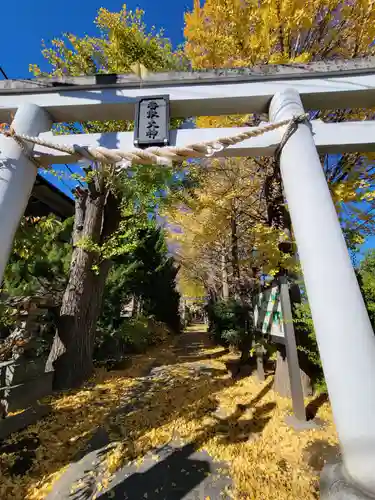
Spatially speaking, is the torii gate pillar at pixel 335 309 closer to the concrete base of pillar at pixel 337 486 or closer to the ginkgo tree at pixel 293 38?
the concrete base of pillar at pixel 337 486

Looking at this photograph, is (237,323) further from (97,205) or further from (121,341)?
(97,205)

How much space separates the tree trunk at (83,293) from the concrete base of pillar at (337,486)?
6134mm

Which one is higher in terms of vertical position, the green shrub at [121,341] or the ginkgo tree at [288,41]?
the ginkgo tree at [288,41]

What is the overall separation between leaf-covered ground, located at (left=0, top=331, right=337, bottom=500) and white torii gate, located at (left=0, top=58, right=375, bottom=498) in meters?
2.38

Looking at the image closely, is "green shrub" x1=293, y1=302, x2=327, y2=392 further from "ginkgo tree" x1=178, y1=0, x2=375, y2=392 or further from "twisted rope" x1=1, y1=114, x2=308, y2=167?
"twisted rope" x1=1, y1=114, x2=308, y2=167

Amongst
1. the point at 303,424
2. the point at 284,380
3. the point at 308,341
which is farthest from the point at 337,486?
the point at 284,380

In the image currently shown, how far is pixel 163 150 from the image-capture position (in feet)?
6.76

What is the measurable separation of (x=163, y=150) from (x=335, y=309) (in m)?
1.73

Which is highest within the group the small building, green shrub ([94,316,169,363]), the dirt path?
the small building

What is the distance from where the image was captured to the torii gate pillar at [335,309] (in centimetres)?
146

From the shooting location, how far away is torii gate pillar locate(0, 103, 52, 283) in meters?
2.15

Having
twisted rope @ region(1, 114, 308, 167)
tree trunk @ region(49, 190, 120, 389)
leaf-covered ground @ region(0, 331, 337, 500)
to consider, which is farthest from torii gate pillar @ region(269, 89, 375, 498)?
tree trunk @ region(49, 190, 120, 389)

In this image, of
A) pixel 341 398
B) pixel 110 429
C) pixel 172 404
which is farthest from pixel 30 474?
pixel 341 398

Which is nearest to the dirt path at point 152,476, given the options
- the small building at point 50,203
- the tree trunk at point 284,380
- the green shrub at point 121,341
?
the tree trunk at point 284,380
